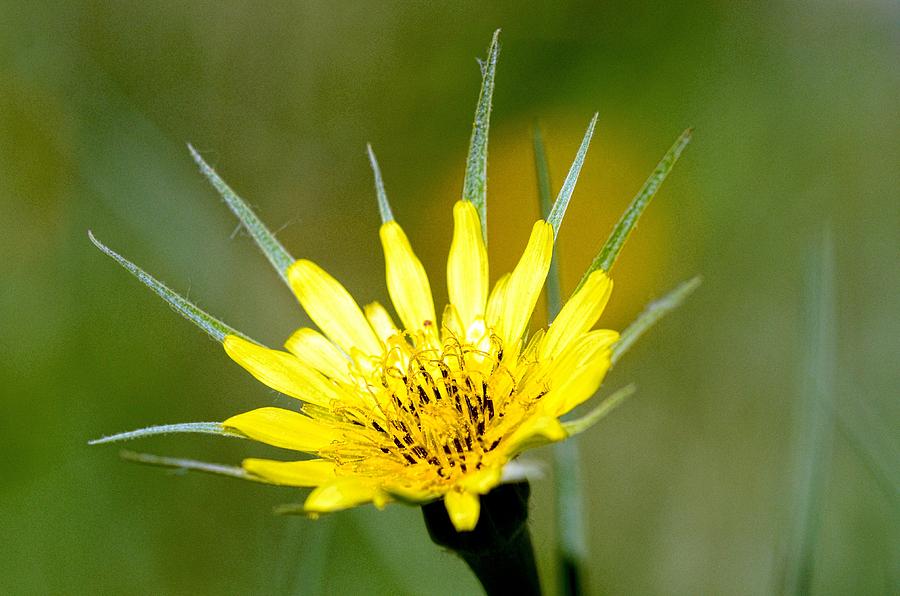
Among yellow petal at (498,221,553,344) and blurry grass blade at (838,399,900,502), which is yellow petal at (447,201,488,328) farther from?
blurry grass blade at (838,399,900,502)

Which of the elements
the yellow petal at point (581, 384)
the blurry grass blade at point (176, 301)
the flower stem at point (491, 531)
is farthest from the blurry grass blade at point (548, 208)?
the blurry grass blade at point (176, 301)

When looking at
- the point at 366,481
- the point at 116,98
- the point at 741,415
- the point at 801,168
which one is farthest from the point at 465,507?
the point at 116,98

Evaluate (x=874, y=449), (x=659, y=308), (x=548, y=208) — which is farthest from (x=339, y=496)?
(x=874, y=449)

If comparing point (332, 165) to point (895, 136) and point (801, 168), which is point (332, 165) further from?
point (895, 136)

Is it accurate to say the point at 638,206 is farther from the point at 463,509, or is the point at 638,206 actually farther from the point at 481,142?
the point at 463,509

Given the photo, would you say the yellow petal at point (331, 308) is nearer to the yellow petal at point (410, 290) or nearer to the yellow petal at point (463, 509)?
the yellow petal at point (410, 290)
